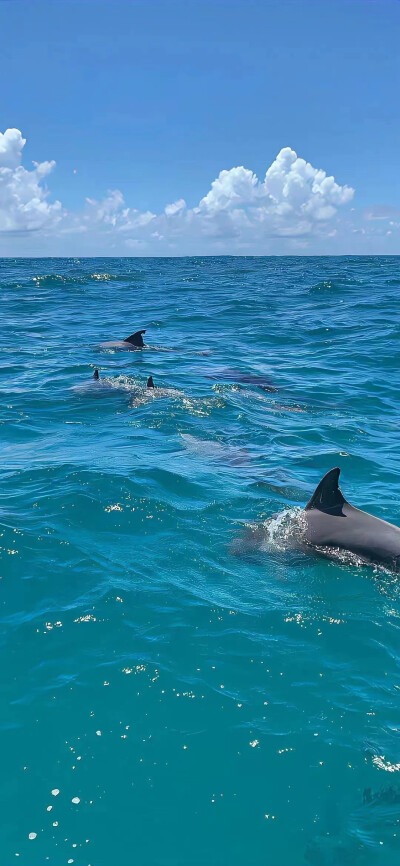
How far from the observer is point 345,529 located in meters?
9.84

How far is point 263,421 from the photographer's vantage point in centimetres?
1761

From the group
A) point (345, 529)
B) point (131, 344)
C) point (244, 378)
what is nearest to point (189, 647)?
point (345, 529)

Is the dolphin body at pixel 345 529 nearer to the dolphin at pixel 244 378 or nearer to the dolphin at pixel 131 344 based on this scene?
the dolphin at pixel 244 378

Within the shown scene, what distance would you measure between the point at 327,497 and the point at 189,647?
3689mm

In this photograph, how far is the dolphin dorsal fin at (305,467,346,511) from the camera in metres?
10.0

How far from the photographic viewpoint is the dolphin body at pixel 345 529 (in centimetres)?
948

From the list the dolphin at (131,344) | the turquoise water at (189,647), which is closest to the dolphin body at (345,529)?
the turquoise water at (189,647)

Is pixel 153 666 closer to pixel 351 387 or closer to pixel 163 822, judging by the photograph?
pixel 163 822

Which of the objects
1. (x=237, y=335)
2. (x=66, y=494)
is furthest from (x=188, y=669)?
(x=237, y=335)

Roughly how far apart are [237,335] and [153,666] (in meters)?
27.7

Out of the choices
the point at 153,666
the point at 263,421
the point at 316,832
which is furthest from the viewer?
the point at 263,421

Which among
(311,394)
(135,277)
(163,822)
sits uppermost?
(135,277)

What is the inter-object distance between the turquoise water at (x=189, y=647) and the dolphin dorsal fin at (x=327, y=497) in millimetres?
707

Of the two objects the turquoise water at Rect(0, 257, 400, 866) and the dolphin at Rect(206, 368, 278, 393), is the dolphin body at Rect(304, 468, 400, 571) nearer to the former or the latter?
the turquoise water at Rect(0, 257, 400, 866)
